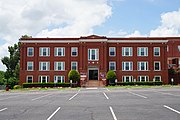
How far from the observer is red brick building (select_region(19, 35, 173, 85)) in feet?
218

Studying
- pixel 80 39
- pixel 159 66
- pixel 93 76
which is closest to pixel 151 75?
pixel 159 66

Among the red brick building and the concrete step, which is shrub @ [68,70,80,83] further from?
the red brick building

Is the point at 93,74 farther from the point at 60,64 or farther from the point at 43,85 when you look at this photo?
the point at 43,85

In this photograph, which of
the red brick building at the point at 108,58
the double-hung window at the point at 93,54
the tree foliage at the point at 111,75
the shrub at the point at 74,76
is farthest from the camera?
the red brick building at the point at 108,58

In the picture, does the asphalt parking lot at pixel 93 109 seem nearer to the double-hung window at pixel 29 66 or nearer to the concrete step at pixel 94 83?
the concrete step at pixel 94 83

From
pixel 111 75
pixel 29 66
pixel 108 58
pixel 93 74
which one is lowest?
pixel 111 75

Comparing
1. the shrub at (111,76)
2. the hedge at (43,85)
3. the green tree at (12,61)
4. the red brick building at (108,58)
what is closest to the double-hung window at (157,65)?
the red brick building at (108,58)

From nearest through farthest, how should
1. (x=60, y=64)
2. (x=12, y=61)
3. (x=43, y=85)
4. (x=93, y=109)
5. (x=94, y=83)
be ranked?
(x=93, y=109), (x=43, y=85), (x=94, y=83), (x=60, y=64), (x=12, y=61)

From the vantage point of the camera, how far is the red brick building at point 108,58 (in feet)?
218

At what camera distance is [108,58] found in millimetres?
66875

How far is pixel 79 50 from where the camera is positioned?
6625 cm

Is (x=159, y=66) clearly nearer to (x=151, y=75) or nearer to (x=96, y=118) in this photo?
(x=151, y=75)

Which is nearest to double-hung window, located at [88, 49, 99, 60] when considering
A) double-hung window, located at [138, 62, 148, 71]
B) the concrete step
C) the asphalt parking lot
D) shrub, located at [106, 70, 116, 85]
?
shrub, located at [106, 70, 116, 85]

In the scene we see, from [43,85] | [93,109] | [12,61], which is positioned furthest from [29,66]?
[93,109]
